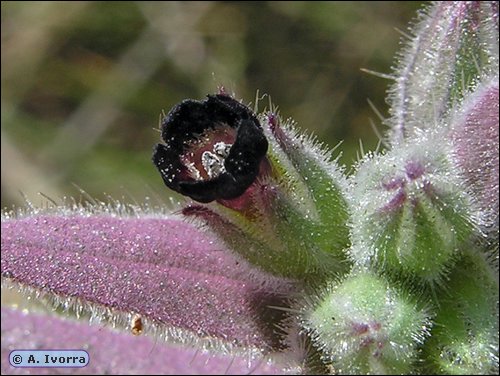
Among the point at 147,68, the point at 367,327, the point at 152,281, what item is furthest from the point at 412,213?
the point at 147,68

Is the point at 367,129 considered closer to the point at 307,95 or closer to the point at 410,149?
the point at 307,95

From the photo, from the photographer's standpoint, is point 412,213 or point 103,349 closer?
point 412,213

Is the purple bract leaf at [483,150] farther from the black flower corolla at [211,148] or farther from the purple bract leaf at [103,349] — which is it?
the purple bract leaf at [103,349]

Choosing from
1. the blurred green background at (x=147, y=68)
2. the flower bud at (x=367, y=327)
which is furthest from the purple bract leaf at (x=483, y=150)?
the blurred green background at (x=147, y=68)

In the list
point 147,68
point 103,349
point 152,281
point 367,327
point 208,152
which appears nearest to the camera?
point 367,327

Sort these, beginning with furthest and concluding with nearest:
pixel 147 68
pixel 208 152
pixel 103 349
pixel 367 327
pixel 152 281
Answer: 1. pixel 147 68
2. pixel 103 349
3. pixel 152 281
4. pixel 208 152
5. pixel 367 327

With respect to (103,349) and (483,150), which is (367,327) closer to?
(483,150)
